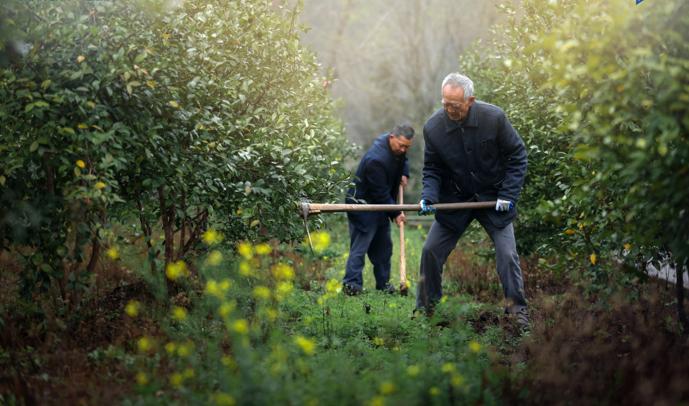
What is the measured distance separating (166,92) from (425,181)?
2.45 metres

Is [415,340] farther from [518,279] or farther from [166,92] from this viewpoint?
[166,92]

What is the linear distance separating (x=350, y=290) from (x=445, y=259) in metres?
2.34

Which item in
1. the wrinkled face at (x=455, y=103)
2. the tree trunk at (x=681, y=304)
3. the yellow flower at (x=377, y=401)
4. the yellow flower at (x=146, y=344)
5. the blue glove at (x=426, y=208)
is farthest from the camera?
the blue glove at (x=426, y=208)

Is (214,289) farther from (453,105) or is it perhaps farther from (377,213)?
(377,213)

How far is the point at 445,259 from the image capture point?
654 cm

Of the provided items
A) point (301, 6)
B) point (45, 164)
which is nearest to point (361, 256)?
point (301, 6)

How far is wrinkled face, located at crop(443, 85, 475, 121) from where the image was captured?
615 centimetres

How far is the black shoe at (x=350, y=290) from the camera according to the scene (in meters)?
8.60

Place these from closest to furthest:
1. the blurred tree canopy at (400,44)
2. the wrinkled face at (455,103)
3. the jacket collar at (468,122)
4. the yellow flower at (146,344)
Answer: the yellow flower at (146,344), the wrinkled face at (455,103), the jacket collar at (468,122), the blurred tree canopy at (400,44)

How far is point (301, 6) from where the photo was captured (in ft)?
22.4

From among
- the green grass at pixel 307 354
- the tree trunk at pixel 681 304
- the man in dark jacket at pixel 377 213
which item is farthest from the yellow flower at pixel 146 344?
the man in dark jacket at pixel 377 213

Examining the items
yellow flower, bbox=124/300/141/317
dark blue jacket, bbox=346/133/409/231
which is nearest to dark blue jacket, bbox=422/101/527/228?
dark blue jacket, bbox=346/133/409/231

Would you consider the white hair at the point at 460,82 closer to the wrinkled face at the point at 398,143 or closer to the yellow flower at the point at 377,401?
the wrinkled face at the point at 398,143

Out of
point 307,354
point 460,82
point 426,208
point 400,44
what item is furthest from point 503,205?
point 400,44
